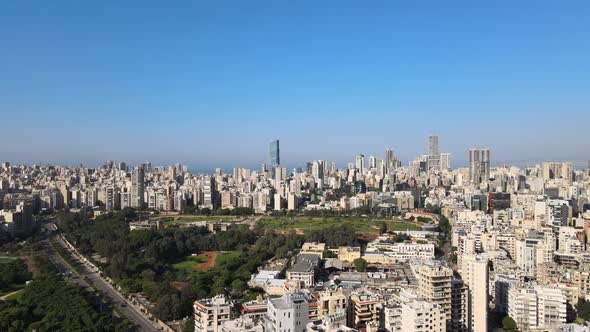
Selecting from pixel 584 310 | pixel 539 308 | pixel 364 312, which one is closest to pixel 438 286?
pixel 364 312

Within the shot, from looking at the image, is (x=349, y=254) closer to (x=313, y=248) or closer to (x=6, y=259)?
(x=313, y=248)

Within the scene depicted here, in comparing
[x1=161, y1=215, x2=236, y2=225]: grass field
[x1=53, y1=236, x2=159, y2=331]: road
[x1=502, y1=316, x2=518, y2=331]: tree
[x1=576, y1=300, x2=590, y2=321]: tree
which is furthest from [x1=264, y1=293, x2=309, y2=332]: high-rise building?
[x1=161, y1=215, x2=236, y2=225]: grass field

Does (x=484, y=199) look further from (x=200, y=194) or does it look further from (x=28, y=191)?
(x=28, y=191)

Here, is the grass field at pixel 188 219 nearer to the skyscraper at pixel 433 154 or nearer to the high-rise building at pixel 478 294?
the high-rise building at pixel 478 294

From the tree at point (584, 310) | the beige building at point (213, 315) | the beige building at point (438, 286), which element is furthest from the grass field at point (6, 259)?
the tree at point (584, 310)

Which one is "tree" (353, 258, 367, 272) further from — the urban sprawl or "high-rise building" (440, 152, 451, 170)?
"high-rise building" (440, 152, 451, 170)

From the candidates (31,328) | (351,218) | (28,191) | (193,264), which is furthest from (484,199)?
(28,191)
